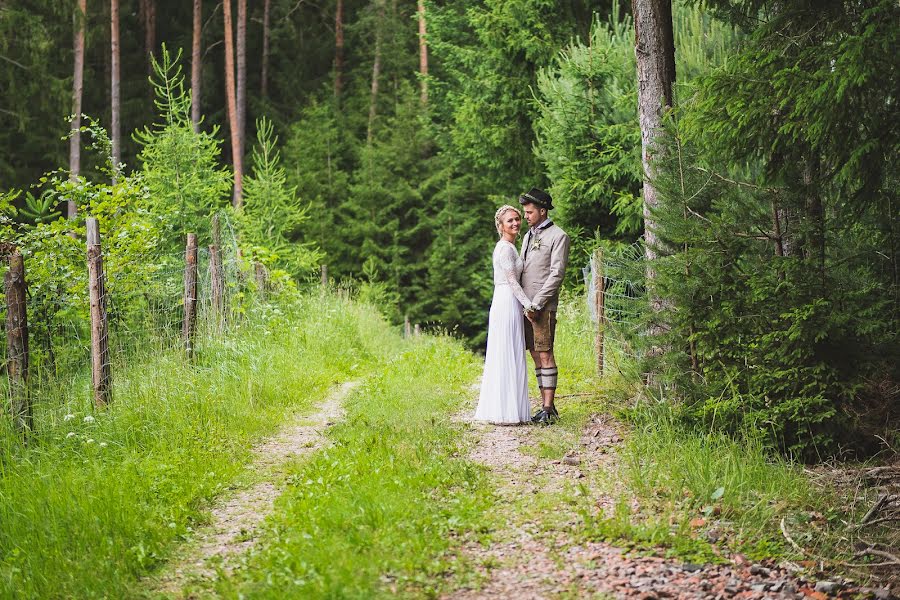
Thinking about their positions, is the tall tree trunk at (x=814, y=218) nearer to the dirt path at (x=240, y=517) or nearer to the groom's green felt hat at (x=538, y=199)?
the groom's green felt hat at (x=538, y=199)

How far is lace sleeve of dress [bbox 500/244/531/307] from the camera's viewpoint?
28.6 feet

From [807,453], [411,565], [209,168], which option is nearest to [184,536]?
[411,565]

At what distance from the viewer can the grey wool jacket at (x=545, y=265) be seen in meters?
8.59

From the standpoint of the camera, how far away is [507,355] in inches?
342

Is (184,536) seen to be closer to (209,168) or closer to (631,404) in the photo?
(631,404)

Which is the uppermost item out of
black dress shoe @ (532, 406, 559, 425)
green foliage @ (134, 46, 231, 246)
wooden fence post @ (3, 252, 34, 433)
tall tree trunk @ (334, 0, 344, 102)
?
tall tree trunk @ (334, 0, 344, 102)

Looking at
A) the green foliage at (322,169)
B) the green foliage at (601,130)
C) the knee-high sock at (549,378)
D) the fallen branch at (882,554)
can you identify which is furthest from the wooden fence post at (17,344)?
the green foliage at (322,169)

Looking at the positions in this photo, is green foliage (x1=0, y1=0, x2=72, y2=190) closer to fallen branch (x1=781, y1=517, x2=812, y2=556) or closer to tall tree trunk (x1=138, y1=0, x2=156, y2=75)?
tall tree trunk (x1=138, y1=0, x2=156, y2=75)

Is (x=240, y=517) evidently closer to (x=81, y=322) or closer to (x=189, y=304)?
(x=189, y=304)

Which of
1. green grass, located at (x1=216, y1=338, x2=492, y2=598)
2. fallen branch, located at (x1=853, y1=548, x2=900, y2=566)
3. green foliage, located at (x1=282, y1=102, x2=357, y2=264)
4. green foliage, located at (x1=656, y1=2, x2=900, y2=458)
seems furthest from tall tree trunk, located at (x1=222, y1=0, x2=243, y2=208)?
fallen branch, located at (x1=853, y1=548, x2=900, y2=566)

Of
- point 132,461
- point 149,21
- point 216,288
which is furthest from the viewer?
point 149,21

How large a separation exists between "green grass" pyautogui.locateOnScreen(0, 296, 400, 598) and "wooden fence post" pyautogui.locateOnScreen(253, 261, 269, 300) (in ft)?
7.99

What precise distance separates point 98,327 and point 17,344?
2.81ft

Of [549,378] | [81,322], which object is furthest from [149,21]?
[549,378]
